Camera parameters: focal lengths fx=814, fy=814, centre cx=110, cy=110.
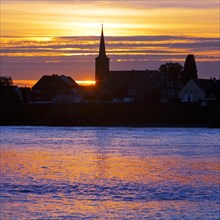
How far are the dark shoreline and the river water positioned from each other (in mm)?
36762

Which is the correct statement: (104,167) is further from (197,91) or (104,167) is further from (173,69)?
(173,69)

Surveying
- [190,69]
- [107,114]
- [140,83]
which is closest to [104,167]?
[107,114]

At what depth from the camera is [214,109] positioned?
79500mm

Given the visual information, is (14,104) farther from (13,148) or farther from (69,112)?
(13,148)

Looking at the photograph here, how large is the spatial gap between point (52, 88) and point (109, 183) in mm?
99466

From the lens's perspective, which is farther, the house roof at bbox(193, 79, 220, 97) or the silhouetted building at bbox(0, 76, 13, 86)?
the silhouetted building at bbox(0, 76, 13, 86)

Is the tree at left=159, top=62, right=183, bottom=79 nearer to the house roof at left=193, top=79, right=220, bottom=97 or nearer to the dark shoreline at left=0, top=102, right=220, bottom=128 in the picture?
the house roof at left=193, top=79, right=220, bottom=97

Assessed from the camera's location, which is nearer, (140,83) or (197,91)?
(197,91)

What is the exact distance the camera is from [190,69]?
122562 mm

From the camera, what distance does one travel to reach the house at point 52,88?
404 feet

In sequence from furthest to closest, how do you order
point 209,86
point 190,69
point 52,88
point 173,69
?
point 173,69 → point 52,88 → point 190,69 → point 209,86

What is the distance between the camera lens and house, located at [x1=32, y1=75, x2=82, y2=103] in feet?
404

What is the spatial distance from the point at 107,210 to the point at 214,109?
5742 centimetres

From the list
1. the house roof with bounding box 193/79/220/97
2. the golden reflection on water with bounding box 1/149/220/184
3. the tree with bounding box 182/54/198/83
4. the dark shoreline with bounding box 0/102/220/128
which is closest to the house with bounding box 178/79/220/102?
the house roof with bounding box 193/79/220/97
